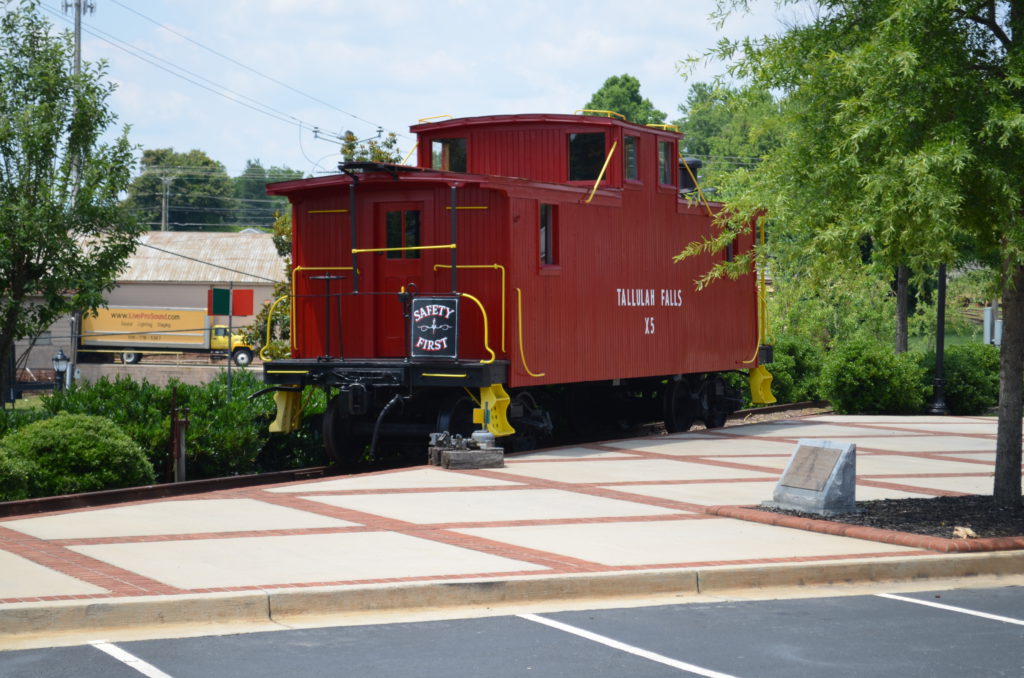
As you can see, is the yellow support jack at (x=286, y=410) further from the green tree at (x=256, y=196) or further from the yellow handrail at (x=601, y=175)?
the green tree at (x=256, y=196)

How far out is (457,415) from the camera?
650 inches

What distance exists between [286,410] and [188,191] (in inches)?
3424

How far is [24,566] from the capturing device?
343 inches

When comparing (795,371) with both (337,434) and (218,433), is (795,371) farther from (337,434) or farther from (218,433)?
(218,433)

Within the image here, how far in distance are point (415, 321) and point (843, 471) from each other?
249 inches

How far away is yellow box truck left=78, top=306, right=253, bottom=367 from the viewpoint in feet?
163

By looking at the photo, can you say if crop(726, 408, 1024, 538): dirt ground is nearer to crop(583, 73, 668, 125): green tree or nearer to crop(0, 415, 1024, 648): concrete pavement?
crop(0, 415, 1024, 648): concrete pavement

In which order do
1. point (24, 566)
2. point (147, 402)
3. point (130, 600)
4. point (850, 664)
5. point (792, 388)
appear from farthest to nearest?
point (792, 388) → point (147, 402) → point (24, 566) → point (130, 600) → point (850, 664)

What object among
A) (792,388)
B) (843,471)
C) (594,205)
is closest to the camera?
(843,471)

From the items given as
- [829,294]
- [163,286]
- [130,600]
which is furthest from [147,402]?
[163,286]

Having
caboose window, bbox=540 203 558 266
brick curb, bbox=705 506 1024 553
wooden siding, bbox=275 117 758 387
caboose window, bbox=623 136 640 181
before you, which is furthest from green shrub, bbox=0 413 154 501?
caboose window, bbox=623 136 640 181

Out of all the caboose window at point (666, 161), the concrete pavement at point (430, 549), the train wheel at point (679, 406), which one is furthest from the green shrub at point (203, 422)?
the caboose window at point (666, 161)

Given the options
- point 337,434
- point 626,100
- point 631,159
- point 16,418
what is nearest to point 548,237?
point 631,159

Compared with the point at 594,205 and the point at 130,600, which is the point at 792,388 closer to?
the point at 594,205
